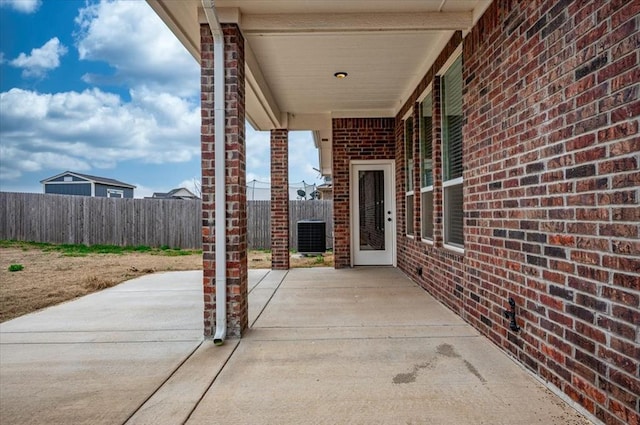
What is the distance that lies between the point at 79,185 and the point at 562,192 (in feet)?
90.8

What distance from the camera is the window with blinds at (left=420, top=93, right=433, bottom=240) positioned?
16.9ft

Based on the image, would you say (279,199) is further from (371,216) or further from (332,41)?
(332,41)

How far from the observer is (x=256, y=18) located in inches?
138

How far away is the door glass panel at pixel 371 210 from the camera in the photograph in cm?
750

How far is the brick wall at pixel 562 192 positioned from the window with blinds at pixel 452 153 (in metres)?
0.58

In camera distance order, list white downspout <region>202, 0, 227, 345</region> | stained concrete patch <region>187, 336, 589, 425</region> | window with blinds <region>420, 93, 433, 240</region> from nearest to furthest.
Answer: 1. stained concrete patch <region>187, 336, 589, 425</region>
2. white downspout <region>202, 0, 227, 345</region>
3. window with blinds <region>420, 93, 433, 240</region>

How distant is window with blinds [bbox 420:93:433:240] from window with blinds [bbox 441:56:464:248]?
48 cm

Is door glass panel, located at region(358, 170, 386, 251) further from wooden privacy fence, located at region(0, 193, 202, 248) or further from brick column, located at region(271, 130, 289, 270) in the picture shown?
wooden privacy fence, located at region(0, 193, 202, 248)

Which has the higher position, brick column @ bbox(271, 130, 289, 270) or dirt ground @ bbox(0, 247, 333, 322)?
brick column @ bbox(271, 130, 289, 270)

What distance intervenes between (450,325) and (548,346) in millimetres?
1316

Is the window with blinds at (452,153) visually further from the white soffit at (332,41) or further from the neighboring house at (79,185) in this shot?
the neighboring house at (79,185)

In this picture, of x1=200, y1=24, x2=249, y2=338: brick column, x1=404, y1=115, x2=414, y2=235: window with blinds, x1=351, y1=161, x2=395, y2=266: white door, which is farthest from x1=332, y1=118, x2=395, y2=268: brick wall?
x1=200, y1=24, x2=249, y2=338: brick column

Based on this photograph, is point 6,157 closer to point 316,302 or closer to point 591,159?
point 316,302

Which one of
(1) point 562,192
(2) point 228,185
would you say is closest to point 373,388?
(1) point 562,192
